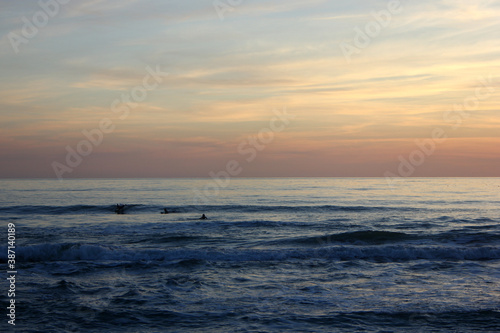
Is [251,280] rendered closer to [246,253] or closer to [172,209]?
[246,253]

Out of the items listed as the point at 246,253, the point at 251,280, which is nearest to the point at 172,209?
the point at 246,253

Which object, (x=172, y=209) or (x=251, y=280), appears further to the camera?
(x=172, y=209)

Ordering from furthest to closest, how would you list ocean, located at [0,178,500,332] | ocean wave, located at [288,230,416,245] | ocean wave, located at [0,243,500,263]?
ocean wave, located at [288,230,416,245] → ocean wave, located at [0,243,500,263] → ocean, located at [0,178,500,332]

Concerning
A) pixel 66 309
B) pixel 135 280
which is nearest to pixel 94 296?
pixel 66 309

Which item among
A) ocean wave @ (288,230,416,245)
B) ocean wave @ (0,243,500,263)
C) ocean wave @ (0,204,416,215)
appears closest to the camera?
ocean wave @ (0,243,500,263)

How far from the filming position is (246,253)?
1980 centimetres

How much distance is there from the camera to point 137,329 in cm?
1015

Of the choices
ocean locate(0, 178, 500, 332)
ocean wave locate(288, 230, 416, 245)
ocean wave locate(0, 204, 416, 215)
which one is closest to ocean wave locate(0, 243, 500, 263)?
ocean locate(0, 178, 500, 332)

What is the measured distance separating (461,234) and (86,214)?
34.0m

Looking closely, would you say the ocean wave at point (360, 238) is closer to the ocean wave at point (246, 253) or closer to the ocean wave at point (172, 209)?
the ocean wave at point (246, 253)

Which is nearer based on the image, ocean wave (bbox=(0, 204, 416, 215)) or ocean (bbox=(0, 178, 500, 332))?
ocean (bbox=(0, 178, 500, 332))

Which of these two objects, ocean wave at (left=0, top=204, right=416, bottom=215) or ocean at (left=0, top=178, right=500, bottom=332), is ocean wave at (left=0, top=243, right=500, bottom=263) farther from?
ocean wave at (left=0, top=204, right=416, bottom=215)

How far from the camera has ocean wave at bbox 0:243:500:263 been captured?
1934cm

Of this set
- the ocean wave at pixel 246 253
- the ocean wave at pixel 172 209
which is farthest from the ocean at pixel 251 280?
the ocean wave at pixel 172 209
